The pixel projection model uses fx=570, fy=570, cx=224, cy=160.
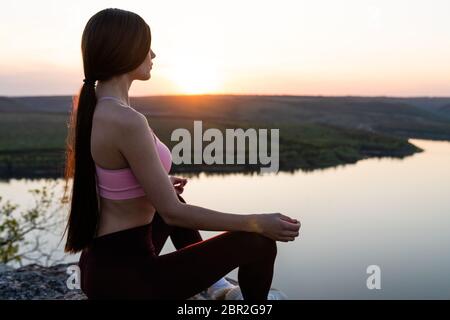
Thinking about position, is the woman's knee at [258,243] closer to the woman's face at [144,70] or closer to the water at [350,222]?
the woman's face at [144,70]

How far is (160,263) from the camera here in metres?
2.04

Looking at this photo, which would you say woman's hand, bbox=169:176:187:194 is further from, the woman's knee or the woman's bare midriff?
the woman's knee

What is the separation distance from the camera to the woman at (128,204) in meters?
1.99

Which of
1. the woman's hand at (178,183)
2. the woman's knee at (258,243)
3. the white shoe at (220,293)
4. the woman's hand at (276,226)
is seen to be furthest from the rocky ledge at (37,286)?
the woman's hand at (276,226)

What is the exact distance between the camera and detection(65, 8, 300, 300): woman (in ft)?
6.54

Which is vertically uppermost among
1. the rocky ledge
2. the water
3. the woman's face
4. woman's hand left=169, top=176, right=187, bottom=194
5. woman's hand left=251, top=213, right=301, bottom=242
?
the woman's face

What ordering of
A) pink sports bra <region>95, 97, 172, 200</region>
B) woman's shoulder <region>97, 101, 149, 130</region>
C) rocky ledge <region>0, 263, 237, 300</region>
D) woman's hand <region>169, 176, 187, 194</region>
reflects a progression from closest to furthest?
woman's shoulder <region>97, 101, 149, 130</region> < pink sports bra <region>95, 97, 172, 200</region> < woman's hand <region>169, 176, 187, 194</region> < rocky ledge <region>0, 263, 237, 300</region>

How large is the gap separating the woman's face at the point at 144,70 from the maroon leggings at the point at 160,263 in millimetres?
559

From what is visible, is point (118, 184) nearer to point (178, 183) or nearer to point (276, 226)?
point (276, 226)

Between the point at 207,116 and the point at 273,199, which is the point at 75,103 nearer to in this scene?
the point at 273,199

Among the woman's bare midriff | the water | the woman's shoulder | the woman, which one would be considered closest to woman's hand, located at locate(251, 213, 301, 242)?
the woman

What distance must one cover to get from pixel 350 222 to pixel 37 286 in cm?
1505

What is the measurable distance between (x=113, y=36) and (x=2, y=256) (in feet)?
21.6
